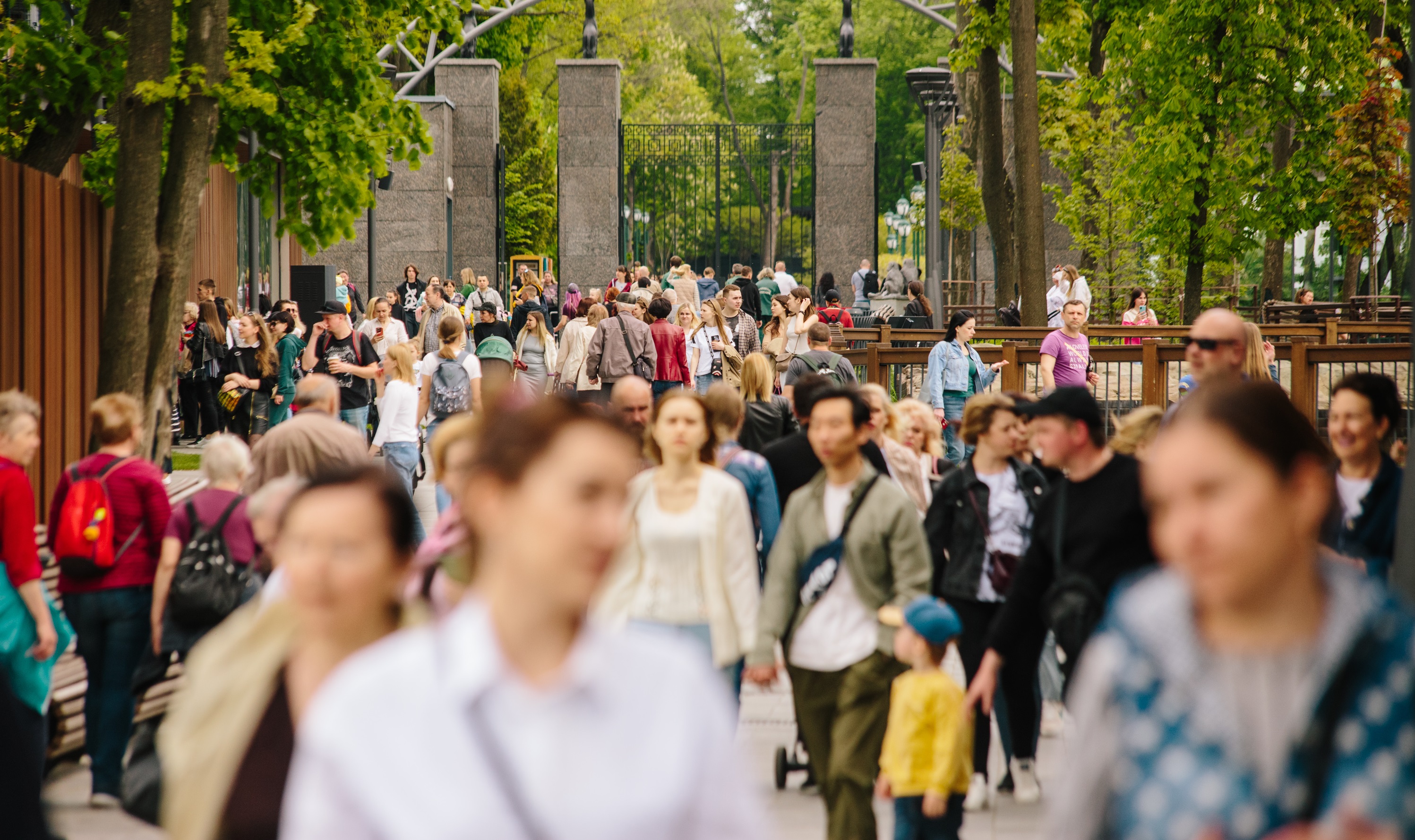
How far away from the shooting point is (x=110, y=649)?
7023mm

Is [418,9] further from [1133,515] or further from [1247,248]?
[1247,248]

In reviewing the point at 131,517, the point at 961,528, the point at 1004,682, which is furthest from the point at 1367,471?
the point at 131,517

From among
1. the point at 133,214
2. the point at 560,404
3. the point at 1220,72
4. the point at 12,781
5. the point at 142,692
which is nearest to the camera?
the point at 560,404

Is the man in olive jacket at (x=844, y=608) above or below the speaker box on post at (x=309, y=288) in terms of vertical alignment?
below

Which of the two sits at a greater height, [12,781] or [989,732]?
[12,781]

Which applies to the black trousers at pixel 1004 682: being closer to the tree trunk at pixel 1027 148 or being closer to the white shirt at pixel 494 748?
the white shirt at pixel 494 748

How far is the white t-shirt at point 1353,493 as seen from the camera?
616 centimetres

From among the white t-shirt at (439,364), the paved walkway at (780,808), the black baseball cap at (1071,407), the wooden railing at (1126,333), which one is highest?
the wooden railing at (1126,333)

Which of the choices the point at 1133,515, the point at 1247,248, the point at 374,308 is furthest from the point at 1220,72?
the point at 1133,515

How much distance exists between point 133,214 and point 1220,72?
18.4 meters

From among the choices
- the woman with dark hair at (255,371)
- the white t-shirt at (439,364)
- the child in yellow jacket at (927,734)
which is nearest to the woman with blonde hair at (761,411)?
the white t-shirt at (439,364)

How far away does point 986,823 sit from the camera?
278 inches

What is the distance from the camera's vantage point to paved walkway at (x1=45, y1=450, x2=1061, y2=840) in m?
6.84

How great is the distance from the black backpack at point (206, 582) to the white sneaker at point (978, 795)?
3492mm
